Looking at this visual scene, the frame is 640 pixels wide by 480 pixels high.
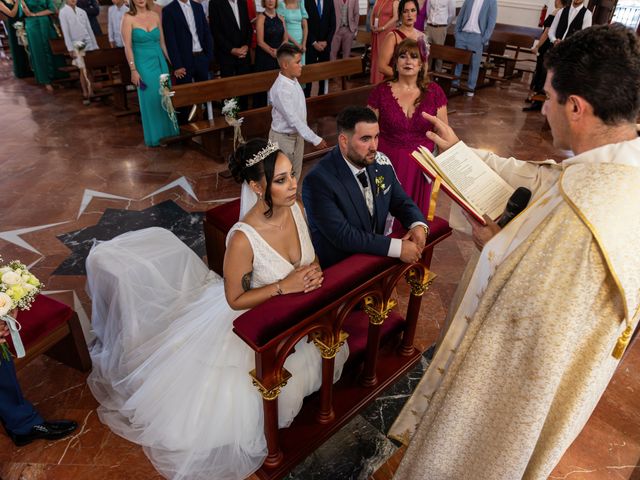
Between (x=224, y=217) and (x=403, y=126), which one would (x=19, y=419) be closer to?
(x=224, y=217)

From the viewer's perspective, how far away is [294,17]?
7215mm

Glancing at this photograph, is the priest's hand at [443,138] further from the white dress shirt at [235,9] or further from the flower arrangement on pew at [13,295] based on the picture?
the white dress shirt at [235,9]

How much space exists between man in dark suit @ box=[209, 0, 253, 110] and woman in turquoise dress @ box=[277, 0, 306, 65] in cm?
60

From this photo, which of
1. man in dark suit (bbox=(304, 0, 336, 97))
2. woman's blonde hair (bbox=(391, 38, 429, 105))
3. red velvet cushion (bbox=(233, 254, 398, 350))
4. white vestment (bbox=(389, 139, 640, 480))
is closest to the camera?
white vestment (bbox=(389, 139, 640, 480))

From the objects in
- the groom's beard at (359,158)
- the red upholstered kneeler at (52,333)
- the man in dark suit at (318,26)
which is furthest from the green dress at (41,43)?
the groom's beard at (359,158)

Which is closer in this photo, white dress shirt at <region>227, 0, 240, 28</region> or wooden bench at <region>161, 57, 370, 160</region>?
wooden bench at <region>161, 57, 370, 160</region>

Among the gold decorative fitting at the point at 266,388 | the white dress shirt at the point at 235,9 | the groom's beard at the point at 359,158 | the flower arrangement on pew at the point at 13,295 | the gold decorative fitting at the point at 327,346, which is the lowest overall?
the gold decorative fitting at the point at 266,388

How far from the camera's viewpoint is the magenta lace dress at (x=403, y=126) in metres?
3.79

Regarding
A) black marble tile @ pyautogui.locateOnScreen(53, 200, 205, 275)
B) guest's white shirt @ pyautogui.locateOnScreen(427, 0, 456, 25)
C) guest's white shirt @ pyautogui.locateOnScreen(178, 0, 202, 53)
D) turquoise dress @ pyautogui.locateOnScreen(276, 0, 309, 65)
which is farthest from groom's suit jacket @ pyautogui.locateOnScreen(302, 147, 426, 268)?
guest's white shirt @ pyautogui.locateOnScreen(427, 0, 456, 25)

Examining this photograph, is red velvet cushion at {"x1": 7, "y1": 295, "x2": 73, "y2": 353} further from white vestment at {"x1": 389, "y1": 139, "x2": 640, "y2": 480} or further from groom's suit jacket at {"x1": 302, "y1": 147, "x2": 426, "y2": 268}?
white vestment at {"x1": 389, "y1": 139, "x2": 640, "y2": 480}

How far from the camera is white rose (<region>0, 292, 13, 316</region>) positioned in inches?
81.1

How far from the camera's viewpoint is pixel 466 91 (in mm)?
9070

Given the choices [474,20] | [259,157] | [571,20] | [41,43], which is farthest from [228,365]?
[41,43]

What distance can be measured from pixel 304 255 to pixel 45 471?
1734 millimetres
